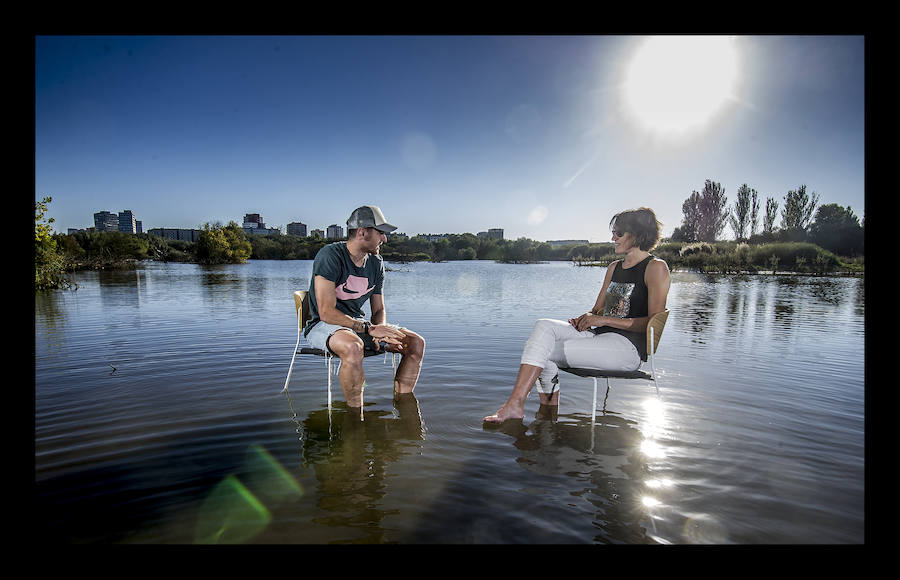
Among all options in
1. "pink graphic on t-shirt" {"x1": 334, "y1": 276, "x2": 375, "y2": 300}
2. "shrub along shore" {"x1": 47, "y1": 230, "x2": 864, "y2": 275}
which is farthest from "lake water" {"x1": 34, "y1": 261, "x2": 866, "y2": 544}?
"shrub along shore" {"x1": 47, "y1": 230, "x2": 864, "y2": 275}

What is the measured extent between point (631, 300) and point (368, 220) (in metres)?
2.41

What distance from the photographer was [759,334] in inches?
334

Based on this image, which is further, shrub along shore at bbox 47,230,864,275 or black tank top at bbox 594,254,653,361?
shrub along shore at bbox 47,230,864,275

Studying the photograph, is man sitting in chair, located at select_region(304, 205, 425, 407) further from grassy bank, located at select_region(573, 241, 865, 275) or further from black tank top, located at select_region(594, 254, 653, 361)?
grassy bank, located at select_region(573, 241, 865, 275)

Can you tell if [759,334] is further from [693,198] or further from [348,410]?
[693,198]

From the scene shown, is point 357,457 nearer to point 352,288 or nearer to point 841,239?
point 352,288

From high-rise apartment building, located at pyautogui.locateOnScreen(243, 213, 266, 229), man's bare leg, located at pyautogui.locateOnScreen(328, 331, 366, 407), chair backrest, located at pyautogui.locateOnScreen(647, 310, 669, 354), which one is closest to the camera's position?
chair backrest, located at pyautogui.locateOnScreen(647, 310, 669, 354)

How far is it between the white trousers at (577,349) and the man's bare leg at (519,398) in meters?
0.07

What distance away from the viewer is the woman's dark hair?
3.98 meters

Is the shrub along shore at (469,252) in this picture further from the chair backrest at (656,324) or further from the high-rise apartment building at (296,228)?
the high-rise apartment building at (296,228)

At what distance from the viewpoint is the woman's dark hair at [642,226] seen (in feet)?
13.1

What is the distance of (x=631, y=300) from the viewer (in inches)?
158

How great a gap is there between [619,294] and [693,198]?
2236 inches

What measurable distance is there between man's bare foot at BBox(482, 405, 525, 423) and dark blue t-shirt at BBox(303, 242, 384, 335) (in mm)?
1658
